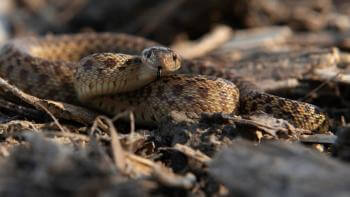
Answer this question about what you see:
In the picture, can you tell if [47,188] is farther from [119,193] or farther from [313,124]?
[313,124]

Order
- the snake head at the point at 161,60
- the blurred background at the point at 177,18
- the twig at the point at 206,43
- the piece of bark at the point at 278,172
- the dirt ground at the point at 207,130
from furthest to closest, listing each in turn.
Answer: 1. the blurred background at the point at 177,18
2. the twig at the point at 206,43
3. the snake head at the point at 161,60
4. the dirt ground at the point at 207,130
5. the piece of bark at the point at 278,172

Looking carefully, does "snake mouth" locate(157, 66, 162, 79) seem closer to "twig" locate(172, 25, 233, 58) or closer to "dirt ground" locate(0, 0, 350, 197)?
"dirt ground" locate(0, 0, 350, 197)

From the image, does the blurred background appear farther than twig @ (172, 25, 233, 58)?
Yes

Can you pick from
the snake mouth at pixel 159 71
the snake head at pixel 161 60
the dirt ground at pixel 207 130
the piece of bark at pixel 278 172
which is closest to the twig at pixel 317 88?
the dirt ground at pixel 207 130

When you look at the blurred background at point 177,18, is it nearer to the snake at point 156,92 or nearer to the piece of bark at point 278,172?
the snake at point 156,92

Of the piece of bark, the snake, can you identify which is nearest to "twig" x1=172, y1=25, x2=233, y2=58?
the snake

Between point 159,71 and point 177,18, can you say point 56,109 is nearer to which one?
point 159,71

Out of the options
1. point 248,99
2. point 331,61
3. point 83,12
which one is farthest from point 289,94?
point 83,12

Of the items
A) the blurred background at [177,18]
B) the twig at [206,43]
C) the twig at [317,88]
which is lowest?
the twig at [317,88]
